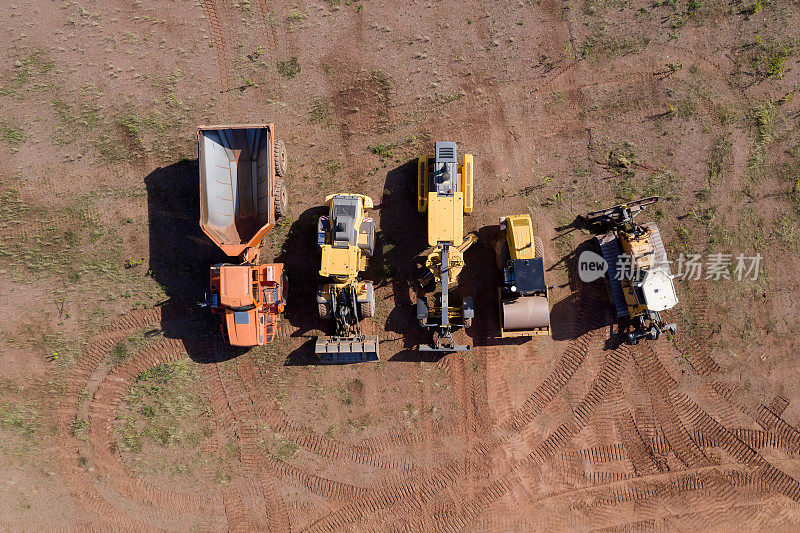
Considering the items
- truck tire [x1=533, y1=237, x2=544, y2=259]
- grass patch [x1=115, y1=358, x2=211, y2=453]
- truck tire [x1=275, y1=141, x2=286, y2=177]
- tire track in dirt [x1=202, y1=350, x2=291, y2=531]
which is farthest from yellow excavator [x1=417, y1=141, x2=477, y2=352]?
grass patch [x1=115, y1=358, x2=211, y2=453]

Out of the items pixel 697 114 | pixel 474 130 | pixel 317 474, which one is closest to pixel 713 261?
pixel 697 114

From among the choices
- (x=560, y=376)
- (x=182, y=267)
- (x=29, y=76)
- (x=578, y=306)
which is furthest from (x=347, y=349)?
(x=29, y=76)

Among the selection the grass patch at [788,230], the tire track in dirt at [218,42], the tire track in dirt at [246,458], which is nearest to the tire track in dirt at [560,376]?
the grass patch at [788,230]

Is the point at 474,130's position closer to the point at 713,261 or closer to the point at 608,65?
the point at 608,65

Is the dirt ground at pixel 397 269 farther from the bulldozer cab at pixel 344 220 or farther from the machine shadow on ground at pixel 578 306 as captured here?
the bulldozer cab at pixel 344 220

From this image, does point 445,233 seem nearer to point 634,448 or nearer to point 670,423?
point 634,448

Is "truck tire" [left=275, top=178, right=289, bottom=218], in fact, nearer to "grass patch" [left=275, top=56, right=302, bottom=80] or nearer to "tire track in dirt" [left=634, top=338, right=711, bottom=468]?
"grass patch" [left=275, top=56, right=302, bottom=80]
